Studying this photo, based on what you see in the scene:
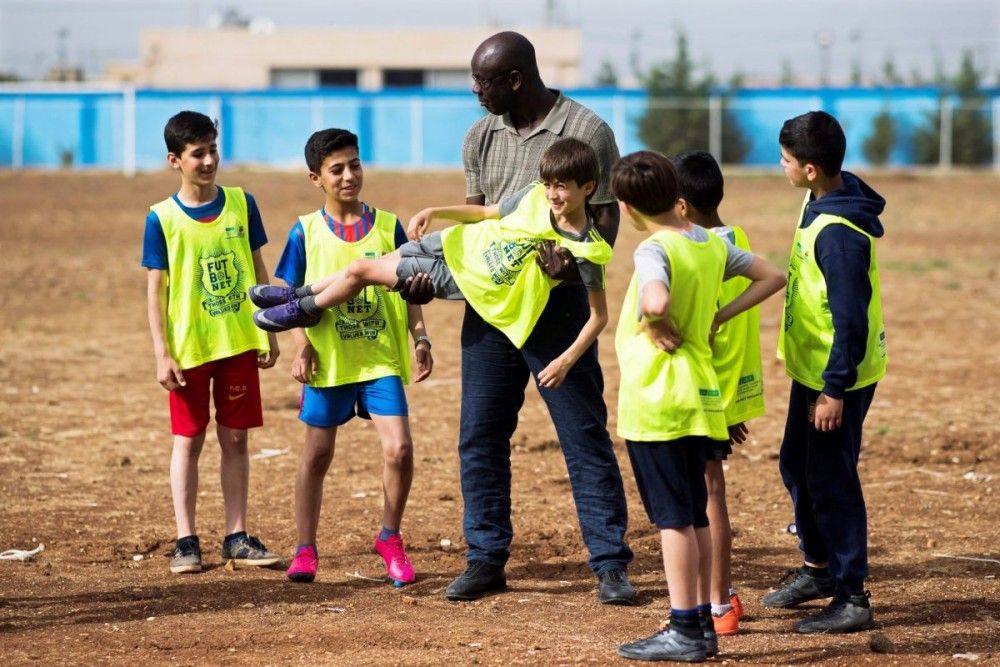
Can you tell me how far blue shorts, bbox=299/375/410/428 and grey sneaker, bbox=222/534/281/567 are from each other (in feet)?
2.30

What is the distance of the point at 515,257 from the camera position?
544 centimetres

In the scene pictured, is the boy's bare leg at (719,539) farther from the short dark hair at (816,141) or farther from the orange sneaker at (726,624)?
the short dark hair at (816,141)

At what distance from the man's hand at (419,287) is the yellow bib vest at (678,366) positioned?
958 mm

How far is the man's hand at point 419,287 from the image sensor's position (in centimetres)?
554

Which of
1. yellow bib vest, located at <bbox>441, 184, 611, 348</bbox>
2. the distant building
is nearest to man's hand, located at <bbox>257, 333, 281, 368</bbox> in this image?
yellow bib vest, located at <bbox>441, 184, 611, 348</bbox>

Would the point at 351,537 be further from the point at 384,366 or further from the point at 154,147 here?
the point at 154,147

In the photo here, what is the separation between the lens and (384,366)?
6062 millimetres

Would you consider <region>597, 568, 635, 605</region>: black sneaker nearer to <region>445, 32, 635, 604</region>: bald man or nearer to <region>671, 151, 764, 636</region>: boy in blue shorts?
<region>445, 32, 635, 604</region>: bald man

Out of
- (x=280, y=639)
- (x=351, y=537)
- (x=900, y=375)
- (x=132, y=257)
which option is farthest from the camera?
(x=132, y=257)

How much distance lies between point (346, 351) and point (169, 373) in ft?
2.83

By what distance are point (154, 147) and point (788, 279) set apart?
156 feet

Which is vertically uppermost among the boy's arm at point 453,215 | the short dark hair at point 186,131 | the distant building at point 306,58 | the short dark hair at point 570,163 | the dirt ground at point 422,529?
the distant building at point 306,58

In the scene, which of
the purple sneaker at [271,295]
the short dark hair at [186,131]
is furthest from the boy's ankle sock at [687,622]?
the short dark hair at [186,131]

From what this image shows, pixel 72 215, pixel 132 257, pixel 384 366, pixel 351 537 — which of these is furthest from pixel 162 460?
pixel 72 215
